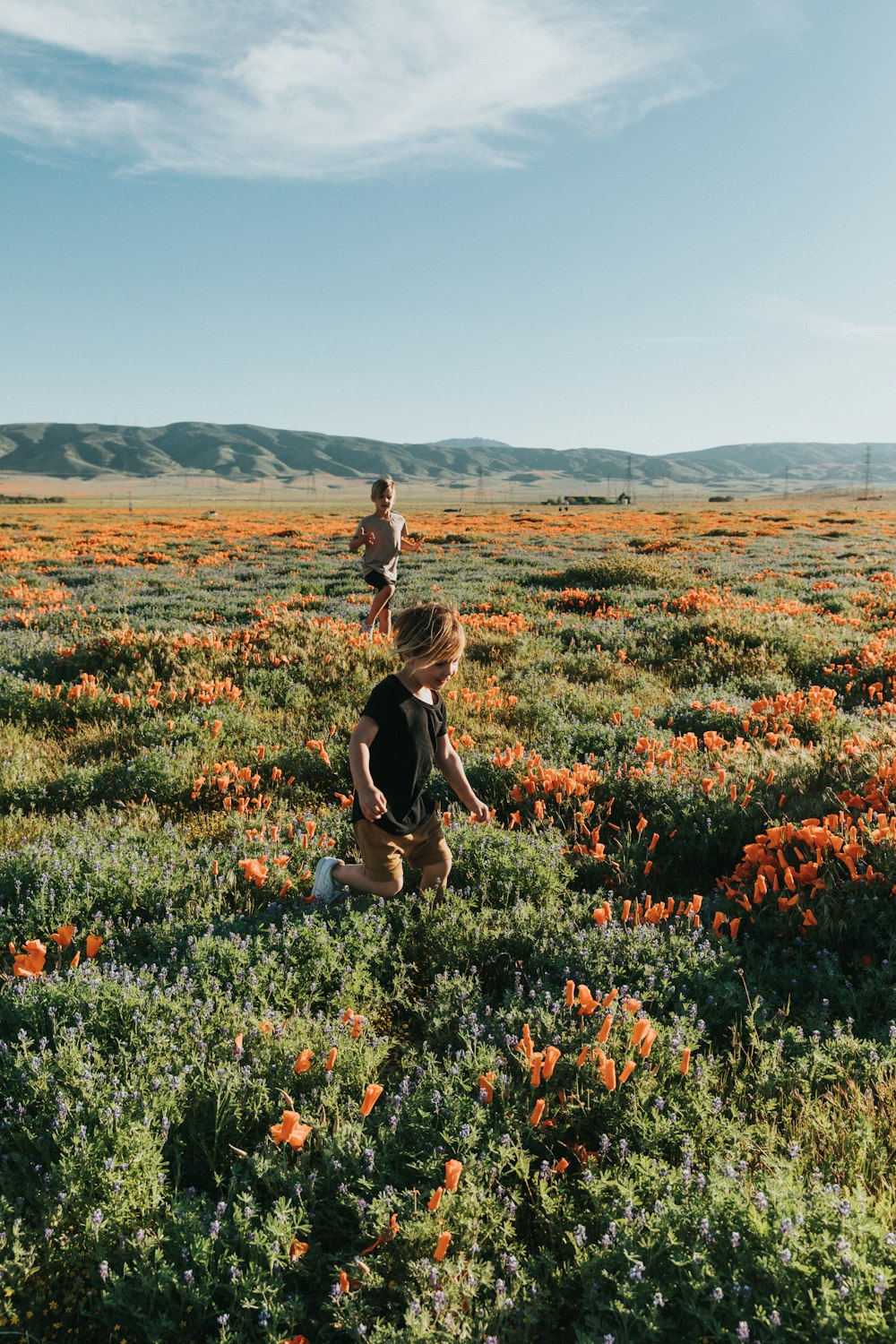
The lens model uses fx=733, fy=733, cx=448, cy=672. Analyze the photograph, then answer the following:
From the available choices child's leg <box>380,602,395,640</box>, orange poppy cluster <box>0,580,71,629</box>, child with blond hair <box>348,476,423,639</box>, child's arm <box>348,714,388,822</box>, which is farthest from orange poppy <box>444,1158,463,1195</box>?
orange poppy cluster <box>0,580,71,629</box>

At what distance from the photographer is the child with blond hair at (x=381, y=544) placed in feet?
34.0

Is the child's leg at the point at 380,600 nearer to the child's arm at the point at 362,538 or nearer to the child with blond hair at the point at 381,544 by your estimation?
the child with blond hair at the point at 381,544

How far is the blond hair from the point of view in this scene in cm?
403

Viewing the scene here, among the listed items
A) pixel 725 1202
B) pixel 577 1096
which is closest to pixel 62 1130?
pixel 577 1096

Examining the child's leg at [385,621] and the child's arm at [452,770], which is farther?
the child's leg at [385,621]

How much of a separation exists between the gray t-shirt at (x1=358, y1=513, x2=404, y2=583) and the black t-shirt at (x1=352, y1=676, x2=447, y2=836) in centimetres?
656

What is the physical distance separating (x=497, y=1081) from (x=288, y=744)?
4.54 metres

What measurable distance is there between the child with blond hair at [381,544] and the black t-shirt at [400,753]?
6.16 m

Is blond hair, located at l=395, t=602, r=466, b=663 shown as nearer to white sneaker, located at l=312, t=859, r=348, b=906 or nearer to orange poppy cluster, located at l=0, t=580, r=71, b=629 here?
white sneaker, located at l=312, t=859, r=348, b=906

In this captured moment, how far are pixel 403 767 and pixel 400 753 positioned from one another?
0.28 ft

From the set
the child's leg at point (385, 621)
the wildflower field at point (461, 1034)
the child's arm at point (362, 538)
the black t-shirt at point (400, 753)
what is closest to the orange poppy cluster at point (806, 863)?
the wildflower field at point (461, 1034)

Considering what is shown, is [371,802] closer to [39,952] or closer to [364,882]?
[364,882]

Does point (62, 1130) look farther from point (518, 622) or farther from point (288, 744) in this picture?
point (518, 622)

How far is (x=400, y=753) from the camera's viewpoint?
13.8 ft
